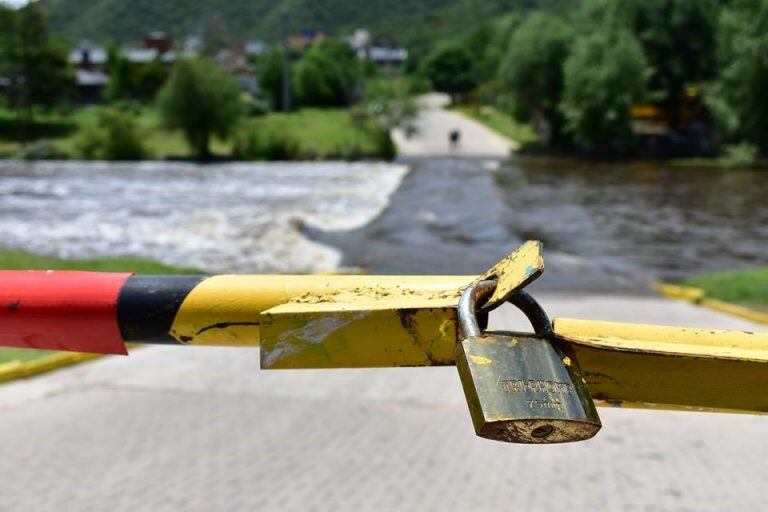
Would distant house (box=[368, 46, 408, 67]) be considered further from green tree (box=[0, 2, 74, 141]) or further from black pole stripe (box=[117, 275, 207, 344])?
black pole stripe (box=[117, 275, 207, 344])

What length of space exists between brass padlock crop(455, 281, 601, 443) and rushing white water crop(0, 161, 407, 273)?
1814 cm

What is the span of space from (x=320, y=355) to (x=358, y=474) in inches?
191

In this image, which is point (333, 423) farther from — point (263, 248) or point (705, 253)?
point (705, 253)

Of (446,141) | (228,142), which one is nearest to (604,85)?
(446,141)

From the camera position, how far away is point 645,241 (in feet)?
81.3

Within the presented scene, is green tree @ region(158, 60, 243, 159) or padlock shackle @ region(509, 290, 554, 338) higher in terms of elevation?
padlock shackle @ region(509, 290, 554, 338)

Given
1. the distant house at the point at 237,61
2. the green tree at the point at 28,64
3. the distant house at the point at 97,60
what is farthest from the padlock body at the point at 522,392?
the distant house at the point at 237,61

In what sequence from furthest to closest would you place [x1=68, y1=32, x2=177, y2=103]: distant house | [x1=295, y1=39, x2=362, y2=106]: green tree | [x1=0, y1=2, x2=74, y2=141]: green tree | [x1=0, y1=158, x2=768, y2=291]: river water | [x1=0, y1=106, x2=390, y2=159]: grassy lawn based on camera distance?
[x1=68, y1=32, x2=177, y2=103]: distant house < [x1=295, y1=39, x2=362, y2=106]: green tree < [x1=0, y1=2, x2=74, y2=141]: green tree < [x1=0, y1=106, x2=390, y2=159]: grassy lawn < [x1=0, y1=158, x2=768, y2=291]: river water

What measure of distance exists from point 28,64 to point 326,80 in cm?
3234

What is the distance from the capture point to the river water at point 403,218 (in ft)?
71.1

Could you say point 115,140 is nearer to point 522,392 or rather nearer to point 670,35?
point 670,35

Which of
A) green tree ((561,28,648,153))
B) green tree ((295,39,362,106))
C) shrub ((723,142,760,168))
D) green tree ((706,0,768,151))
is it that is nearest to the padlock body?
green tree ((706,0,768,151))

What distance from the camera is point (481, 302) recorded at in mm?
1725

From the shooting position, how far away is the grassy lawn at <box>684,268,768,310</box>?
1584cm
